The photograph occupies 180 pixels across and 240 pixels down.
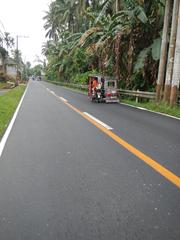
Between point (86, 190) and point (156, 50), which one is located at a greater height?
point (156, 50)

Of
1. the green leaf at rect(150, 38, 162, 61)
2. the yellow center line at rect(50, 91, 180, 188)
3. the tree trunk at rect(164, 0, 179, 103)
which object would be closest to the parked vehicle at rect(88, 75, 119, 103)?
the green leaf at rect(150, 38, 162, 61)

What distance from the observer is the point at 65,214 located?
324cm

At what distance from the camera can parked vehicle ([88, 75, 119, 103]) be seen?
17.7 meters

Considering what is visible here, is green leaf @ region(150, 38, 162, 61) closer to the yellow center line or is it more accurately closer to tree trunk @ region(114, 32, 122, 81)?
tree trunk @ region(114, 32, 122, 81)

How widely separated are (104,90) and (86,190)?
47.0 ft

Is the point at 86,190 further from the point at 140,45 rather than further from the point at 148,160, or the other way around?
the point at 140,45

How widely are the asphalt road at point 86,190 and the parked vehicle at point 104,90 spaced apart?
1060cm

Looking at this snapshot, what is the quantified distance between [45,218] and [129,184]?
1.53 meters

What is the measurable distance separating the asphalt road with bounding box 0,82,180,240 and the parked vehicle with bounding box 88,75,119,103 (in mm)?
10601

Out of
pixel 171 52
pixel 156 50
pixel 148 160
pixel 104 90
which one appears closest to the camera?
pixel 148 160

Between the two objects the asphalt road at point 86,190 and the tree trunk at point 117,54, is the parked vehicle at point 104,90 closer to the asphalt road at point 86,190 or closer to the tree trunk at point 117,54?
the tree trunk at point 117,54

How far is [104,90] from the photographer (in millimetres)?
17859

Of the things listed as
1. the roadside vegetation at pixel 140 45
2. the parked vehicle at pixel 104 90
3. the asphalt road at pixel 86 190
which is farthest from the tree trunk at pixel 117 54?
the asphalt road at pixel 86 190

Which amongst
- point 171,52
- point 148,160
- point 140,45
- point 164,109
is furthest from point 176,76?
point 148,160
